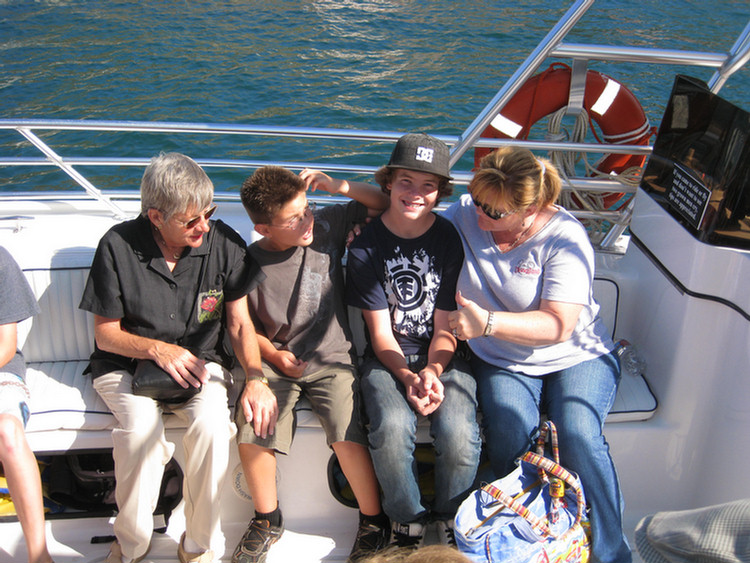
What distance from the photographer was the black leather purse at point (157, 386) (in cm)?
203

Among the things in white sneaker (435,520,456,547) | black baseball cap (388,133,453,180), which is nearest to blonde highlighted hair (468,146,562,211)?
black baseball cap (388,133,453,180)

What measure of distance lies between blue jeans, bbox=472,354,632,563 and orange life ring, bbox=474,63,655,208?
116cm

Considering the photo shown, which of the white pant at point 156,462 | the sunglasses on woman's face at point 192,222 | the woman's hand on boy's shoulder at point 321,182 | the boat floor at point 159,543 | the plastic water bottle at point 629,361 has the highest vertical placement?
the woman's hand on boy's shoulder at point 321,182

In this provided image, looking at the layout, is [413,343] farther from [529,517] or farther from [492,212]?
[529,517]

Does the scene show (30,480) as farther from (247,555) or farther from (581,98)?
(581,98)

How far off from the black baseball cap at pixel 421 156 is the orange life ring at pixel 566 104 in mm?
882

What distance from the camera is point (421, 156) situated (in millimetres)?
2068

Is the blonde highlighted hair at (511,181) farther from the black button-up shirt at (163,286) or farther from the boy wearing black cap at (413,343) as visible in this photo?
the black button-up shirt at (163,286)

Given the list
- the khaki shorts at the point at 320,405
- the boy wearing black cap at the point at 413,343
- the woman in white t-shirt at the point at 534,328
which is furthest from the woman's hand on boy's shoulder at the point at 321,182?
the khaki shorts at the point at 320,405

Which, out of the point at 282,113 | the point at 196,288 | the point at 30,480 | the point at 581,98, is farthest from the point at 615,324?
the point at 282,113

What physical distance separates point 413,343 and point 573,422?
1.87 feet

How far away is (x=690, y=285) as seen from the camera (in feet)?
7.15

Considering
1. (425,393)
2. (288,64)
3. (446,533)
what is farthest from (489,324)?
(288,64)

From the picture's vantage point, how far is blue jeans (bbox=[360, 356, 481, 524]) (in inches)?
78.4
